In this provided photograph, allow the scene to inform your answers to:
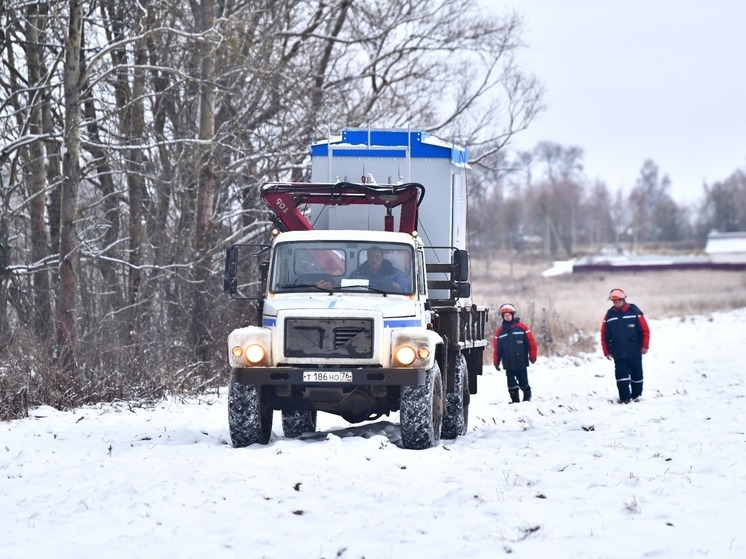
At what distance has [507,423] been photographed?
573 inches

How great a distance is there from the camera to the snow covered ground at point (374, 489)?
7.48m

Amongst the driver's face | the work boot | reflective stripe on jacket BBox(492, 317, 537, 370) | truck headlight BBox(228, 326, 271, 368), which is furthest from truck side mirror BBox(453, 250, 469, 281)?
the work boot

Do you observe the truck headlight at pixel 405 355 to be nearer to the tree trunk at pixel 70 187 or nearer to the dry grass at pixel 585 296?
the tree trunk at pixel 70 187

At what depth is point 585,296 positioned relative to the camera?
6169 cm

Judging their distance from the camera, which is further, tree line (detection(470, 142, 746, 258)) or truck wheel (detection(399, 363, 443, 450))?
tree line (detection(470, 142, 746, 258))

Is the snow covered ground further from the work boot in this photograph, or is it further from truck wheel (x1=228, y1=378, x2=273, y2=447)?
the work boot

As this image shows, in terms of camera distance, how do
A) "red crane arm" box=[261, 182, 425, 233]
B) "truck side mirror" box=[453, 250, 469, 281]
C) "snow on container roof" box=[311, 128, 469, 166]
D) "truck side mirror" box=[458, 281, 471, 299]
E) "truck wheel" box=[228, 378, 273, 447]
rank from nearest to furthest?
"truck wheel" box=[228, 378, 273, 447]
"truck side mirror" box=[453, 250, 469, 281]
"truck side mirror" box=[458, 281, 471, 299]
"red crane arm" box=[261, 182, 425, 233]
"snow on container roof" box=[311, 128, 469, 166]

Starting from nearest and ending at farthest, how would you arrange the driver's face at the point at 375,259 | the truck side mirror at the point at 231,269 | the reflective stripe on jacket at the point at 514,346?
the truck side mirror at the point at 231,269
the driver's face at the point at 375,259
the reflective stripe on jacket at the point at 514,346

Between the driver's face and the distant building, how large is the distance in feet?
304

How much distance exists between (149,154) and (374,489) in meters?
13.5

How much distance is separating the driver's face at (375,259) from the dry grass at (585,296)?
1366 cm

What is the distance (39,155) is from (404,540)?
14896 mm

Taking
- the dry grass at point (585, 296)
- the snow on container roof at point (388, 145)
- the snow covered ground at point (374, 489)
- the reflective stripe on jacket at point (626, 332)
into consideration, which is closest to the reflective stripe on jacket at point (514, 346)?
the reflective stripe on jacket at point (626, 332)

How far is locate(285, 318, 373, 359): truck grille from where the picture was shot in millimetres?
11305
